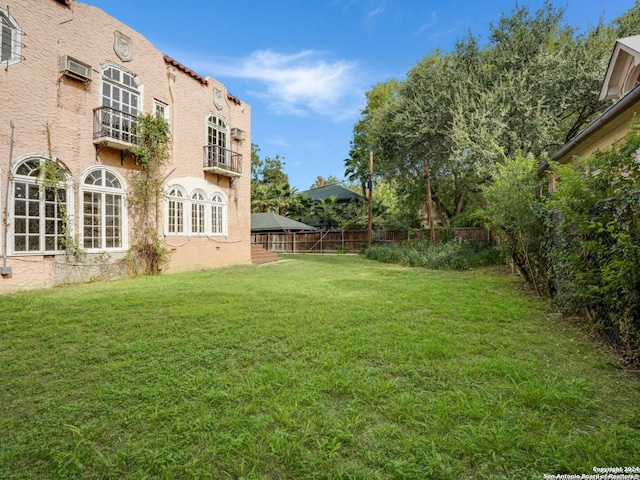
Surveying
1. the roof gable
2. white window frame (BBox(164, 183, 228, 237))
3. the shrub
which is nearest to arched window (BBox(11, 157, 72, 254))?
white window frame (BBox(164, 183, 228, 237))

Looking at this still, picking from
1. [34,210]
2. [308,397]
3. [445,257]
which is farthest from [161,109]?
[445,257]

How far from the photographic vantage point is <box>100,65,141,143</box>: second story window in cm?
936

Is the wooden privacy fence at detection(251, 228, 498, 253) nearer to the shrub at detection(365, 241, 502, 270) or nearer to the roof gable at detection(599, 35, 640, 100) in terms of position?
the shrub at detection(365, 241, 502, 270)

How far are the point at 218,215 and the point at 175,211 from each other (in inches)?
91.0

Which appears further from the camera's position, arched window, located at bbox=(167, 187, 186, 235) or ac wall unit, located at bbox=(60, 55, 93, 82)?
arched window, located at bbox=(167, 187, 186, 235)

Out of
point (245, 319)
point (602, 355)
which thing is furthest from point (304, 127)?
point (602, 355)

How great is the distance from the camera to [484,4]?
594 inches

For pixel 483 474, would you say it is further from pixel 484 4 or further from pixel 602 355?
pixel 484 4

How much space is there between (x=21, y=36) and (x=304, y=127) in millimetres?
23066

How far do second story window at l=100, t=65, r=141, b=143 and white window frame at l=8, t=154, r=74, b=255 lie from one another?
194cm

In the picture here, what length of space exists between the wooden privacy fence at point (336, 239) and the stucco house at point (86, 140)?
39.8 ft

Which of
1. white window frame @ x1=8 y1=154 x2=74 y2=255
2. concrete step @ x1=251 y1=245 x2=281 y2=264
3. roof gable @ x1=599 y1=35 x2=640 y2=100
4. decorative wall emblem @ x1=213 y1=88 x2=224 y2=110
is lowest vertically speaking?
concrete step @ x1=251 y1=245 x2=281 y2=264

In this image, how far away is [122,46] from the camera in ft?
32.3

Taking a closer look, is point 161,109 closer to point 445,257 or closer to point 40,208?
point 40,208
